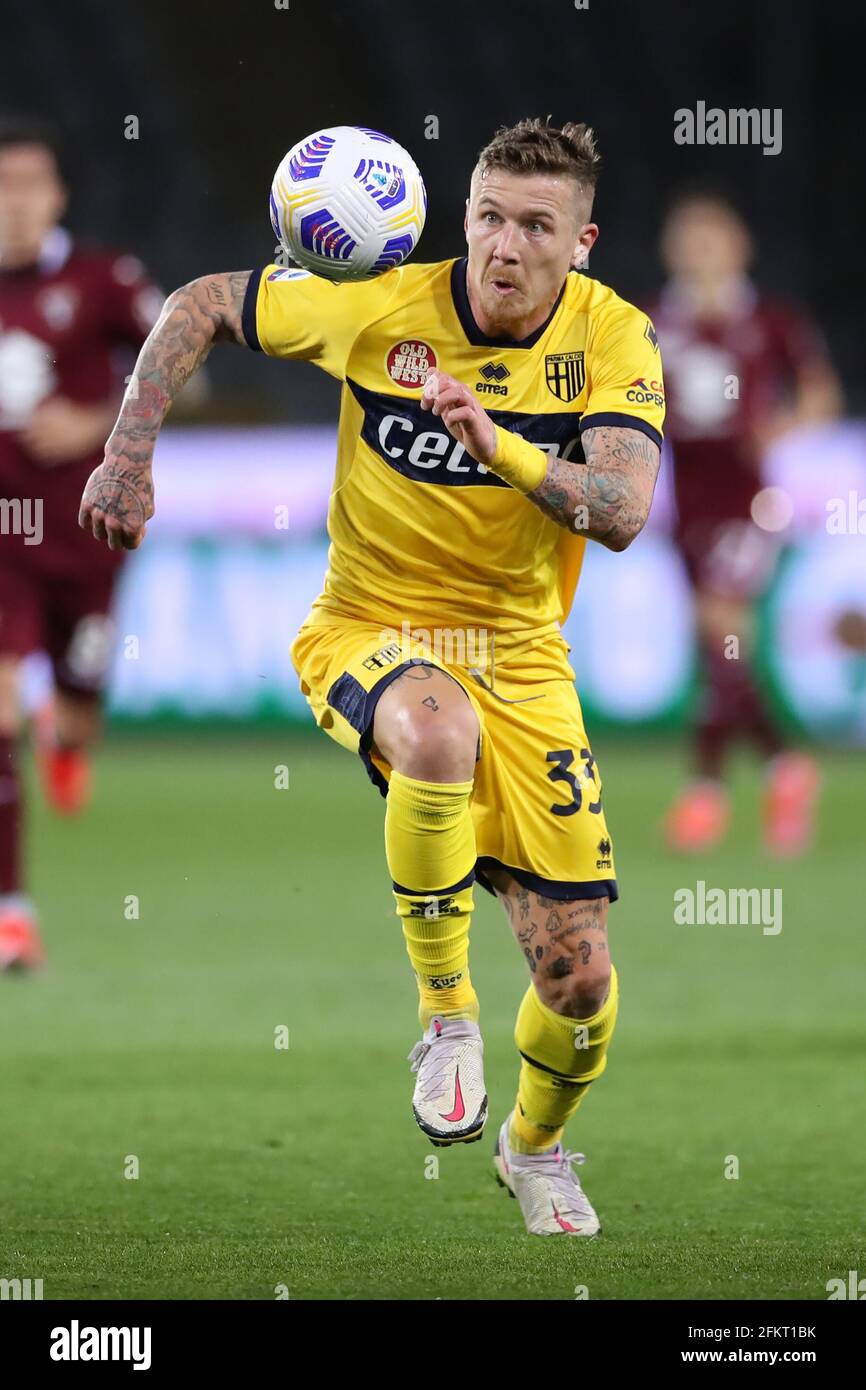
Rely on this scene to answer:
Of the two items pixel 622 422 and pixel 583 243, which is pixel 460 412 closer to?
pixel 622 422

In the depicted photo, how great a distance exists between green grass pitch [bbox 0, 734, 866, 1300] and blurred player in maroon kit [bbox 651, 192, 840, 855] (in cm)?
29

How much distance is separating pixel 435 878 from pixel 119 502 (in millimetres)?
867

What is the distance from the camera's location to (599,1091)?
557 centimetres

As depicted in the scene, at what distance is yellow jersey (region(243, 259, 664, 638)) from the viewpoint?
4.10 m

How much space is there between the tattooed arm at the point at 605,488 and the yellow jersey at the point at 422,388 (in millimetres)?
116

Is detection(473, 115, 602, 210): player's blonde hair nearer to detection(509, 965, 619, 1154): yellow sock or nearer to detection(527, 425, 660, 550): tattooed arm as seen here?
detection(527, 425, 660, 550): tattooed arm

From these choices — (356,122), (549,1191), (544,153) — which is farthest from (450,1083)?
(356,122)

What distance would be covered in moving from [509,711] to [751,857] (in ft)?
16.9

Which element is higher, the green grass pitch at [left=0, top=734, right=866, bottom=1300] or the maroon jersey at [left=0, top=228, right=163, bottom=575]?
the maroon jersey at [left=0, top=228, right=163, bottom=575]

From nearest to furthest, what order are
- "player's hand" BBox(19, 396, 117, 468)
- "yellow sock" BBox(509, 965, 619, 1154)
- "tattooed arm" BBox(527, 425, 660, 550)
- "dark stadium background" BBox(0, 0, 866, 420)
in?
"tattooed arm" BBox(527, 425, 660, 550) < "yellow sock" BBox(509, 965, 619, 1154) < "player's hand" BBox(19, 396, 117, 468) < "dark stadium background" BBox(0, 0, 866, 420)

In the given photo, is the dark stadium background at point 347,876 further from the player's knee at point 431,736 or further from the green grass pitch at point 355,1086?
the player's knee at point 431,736

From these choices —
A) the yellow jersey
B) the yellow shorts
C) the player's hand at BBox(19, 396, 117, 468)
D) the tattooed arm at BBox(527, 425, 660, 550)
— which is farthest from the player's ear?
the player's hand at BBox(19, 396, 117, 468)

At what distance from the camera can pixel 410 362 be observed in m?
4.12

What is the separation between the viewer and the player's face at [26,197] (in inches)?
286
